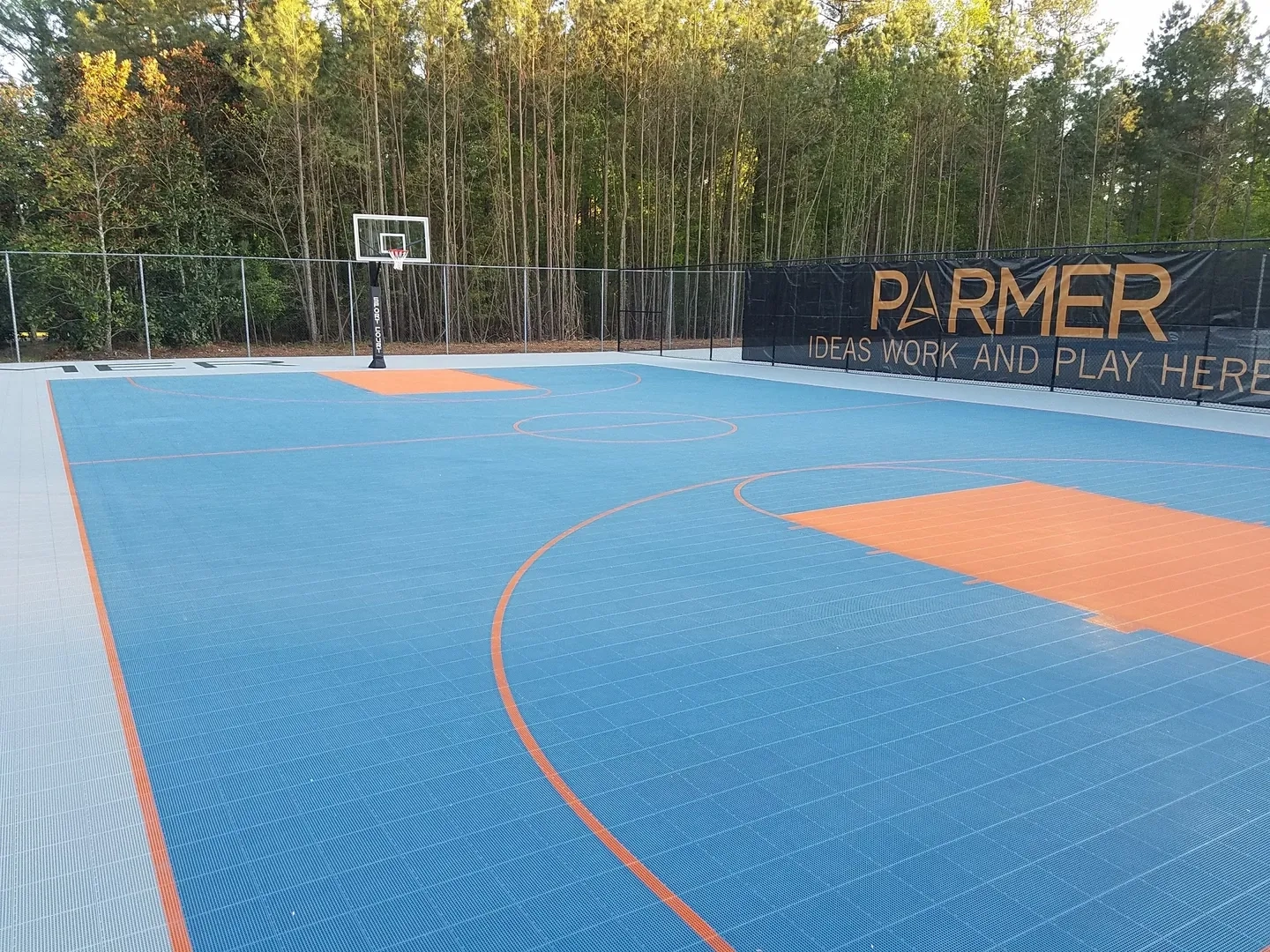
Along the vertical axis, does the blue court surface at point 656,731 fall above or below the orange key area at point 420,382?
below

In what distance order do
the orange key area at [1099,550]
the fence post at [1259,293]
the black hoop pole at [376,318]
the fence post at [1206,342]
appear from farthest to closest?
the black hoop pole at [376,318], the fence post at [1206,342], the fence post at [1259,293], the orange key area at [1099,550]

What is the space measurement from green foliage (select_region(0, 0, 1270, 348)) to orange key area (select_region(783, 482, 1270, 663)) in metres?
16.1

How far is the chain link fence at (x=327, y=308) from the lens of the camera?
18000mm

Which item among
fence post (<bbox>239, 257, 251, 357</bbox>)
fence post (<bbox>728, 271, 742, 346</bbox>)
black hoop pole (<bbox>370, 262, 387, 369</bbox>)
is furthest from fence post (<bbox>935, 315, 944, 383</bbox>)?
fence post (<bbox>239, 257, 251, 357</bbox>)

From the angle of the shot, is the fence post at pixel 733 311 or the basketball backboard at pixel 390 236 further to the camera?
the fence post at pixel 733 311

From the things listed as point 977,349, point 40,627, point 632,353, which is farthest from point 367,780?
point 632,353

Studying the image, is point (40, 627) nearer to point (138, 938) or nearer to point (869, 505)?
point (138, 938)

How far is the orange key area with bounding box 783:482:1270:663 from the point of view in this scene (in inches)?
168

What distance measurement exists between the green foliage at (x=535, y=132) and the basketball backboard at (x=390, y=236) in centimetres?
241

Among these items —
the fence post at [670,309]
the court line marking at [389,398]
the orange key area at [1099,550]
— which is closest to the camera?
the orange key area at [1099,550]

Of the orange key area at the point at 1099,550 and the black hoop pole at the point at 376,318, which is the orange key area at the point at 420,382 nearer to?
the black hoop pole at the point at 376,318

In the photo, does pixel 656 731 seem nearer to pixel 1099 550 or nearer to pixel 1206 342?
pixel 1099 550

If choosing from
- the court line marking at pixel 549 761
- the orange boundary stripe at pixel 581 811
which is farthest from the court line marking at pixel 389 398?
the orange boundary stripe at pixel 581 811

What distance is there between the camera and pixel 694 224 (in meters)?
24.9
